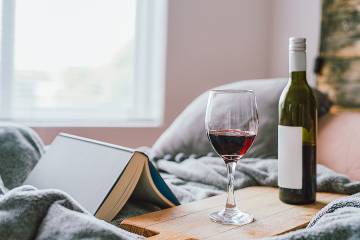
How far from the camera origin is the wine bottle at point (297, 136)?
1.03 meters

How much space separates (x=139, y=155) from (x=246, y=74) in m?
1.84

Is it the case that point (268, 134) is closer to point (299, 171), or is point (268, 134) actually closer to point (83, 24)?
point (299, 171)

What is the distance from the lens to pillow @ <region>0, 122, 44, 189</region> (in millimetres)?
1278

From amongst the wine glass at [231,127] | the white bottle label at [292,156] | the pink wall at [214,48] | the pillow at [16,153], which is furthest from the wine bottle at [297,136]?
the pink wall at [214,48]

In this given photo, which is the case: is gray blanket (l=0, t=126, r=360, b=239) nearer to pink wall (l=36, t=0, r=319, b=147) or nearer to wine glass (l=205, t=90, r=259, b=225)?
wine glass (l=205, t=90, r=259, b=225)

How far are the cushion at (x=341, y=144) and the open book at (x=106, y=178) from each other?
680 millimetres

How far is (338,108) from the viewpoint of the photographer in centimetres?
233

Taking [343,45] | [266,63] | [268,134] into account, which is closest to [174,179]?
[268,134]

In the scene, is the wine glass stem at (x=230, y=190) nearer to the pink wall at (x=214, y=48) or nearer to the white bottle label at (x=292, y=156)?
the white bottle label at (x=292, y=156)

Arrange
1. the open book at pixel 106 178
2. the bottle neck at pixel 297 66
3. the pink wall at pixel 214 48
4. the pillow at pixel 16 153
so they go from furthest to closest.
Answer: the pink wall at pixel 214 48 < the pillow at pixel 16 153 < the bottle neck at pixel 297 66 < the open book at pixel 106 178

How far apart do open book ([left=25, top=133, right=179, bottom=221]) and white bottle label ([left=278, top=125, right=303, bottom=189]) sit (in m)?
0.22

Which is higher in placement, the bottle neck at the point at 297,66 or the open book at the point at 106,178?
the bottle neck at the point at 297,66

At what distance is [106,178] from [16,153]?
1.58 feet

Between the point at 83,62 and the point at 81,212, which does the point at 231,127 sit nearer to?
the point at 81,212
